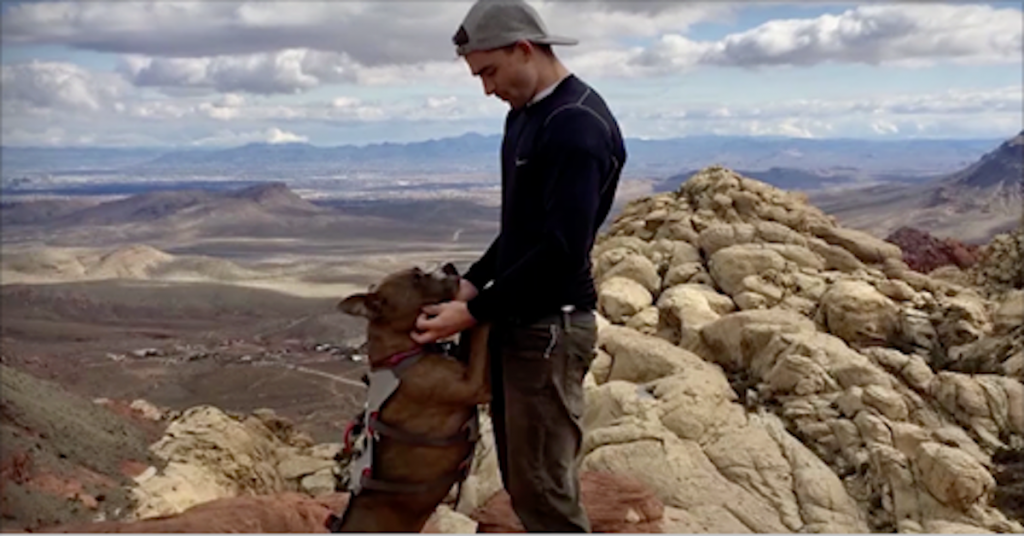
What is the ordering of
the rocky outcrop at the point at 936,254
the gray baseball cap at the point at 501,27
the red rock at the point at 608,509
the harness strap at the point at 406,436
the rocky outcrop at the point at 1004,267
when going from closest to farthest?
the gray baseball cap at the point at 501,27 → the harness strap at the point at 406,436 → the red rock at the point at 608,509 → the rocky outcrop at the point at 1004,267 → the rocky outcrop at the point at 936,254

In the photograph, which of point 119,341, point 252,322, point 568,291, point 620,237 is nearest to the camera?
point 568,291

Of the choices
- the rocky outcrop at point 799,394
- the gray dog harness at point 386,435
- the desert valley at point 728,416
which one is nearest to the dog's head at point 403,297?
the gray dog harness at point 386,435

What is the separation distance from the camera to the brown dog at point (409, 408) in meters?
4.05

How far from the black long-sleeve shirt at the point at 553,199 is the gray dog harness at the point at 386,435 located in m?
0.57

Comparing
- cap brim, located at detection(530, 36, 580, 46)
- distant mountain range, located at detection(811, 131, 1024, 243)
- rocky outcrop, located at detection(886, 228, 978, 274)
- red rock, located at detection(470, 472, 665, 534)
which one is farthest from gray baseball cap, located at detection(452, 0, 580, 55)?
distant mountain range, located at detection(811, 131, 1024, 243)

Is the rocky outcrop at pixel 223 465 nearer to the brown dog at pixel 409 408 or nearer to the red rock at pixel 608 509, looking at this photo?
the red rock at pixel 608 509

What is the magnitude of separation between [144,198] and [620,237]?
16322 cm

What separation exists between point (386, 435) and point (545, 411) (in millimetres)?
786

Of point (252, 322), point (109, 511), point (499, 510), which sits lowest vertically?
point (252, 322)

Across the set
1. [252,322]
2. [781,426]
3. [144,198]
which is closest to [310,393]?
[252,322]

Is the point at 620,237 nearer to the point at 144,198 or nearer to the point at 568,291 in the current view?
the point at 568,291

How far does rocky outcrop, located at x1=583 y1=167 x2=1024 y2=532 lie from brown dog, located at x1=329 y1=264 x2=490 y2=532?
14.9 feet

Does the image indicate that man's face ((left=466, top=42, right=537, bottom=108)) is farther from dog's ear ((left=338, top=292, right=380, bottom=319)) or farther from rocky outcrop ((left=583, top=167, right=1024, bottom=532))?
rocky outcrop ((left=583, top=167, right=1024, bottom=532))

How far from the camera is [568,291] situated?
3.77 m
